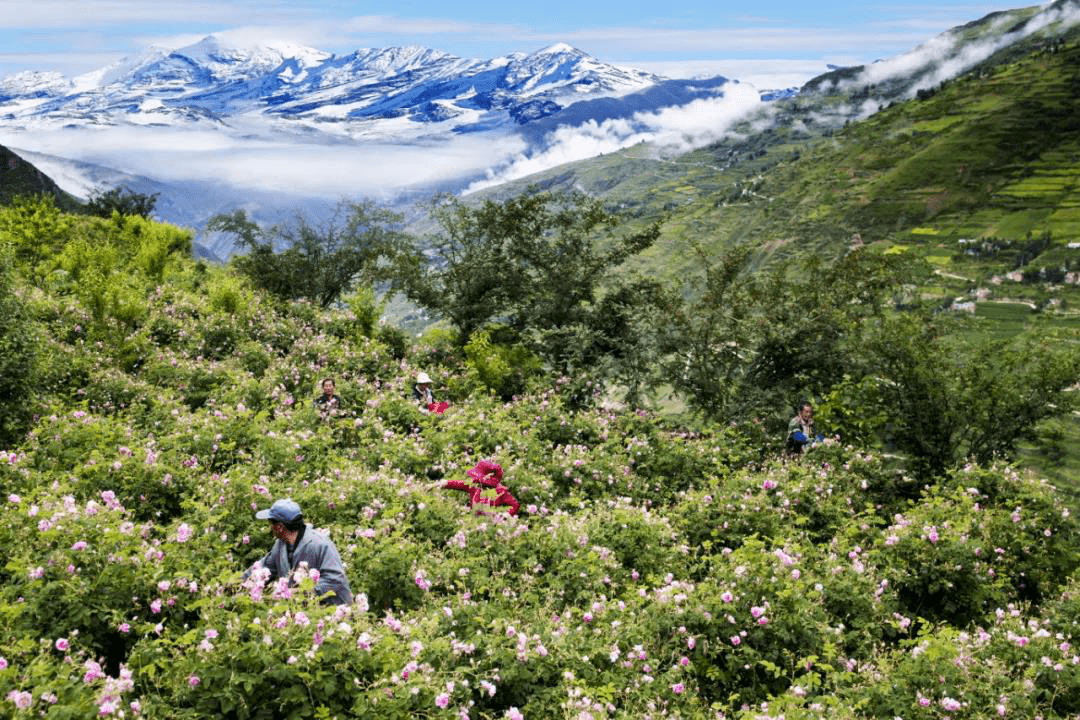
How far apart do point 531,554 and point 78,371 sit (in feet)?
38.8

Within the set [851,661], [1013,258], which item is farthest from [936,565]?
[1013,258]

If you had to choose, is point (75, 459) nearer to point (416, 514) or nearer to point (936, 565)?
point (416, 514)

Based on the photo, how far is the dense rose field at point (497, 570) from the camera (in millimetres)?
5500

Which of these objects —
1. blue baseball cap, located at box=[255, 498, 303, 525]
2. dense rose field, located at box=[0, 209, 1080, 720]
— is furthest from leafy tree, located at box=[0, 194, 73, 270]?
blue baseball cap, located at box=[255, 498, 303, 525]

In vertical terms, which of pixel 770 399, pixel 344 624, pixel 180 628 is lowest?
pixel 770 399

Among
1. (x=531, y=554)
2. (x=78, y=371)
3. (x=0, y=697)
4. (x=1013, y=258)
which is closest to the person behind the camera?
(x=0, y=697)

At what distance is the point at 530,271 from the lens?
25812mm

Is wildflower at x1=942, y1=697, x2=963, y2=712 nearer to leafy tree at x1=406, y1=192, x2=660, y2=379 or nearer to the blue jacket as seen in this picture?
the blue jacket

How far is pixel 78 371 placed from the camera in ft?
49.3

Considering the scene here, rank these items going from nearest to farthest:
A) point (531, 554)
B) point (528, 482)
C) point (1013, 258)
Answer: point (531, 554), point (528, 482), point (1013, 258)

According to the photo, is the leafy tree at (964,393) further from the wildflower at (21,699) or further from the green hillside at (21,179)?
the green hillside at (21,179)

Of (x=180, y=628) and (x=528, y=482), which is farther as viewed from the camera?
(x=528, y=482)

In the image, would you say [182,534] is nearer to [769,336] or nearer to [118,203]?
[769,336]

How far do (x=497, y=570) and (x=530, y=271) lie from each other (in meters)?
18.1
